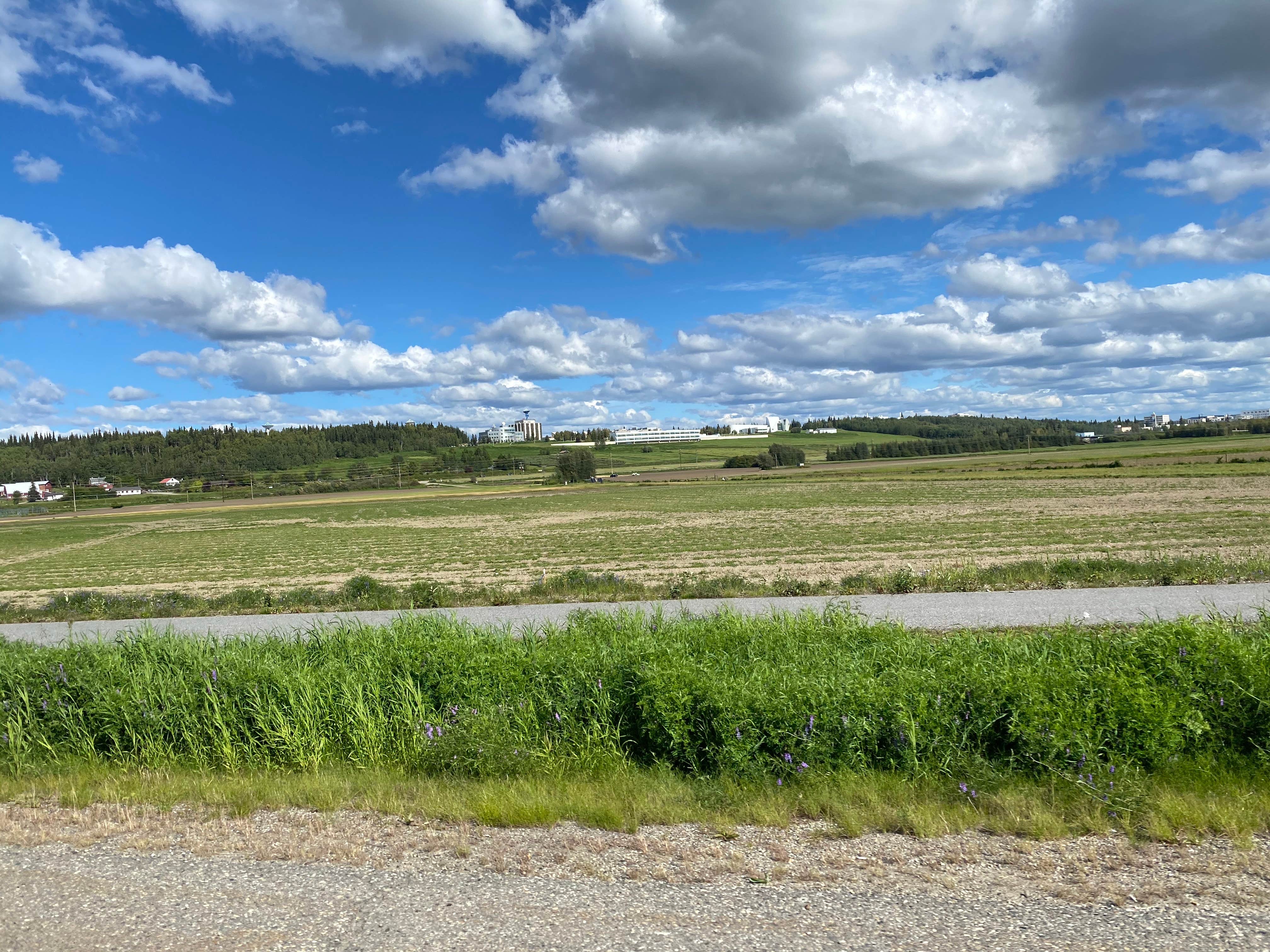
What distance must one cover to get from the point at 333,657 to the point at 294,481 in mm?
177714

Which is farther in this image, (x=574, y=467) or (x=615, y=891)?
(x=574, y=467)

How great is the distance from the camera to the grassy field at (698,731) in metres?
5.60

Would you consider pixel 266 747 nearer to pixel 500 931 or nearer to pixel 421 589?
pixel 500 931

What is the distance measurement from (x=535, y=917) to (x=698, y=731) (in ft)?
8.97

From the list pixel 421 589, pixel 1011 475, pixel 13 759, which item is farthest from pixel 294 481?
pixel 13 759

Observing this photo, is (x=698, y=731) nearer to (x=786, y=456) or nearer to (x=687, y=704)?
(x=687, y=704)

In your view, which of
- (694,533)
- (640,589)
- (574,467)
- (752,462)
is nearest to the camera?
(640,589)

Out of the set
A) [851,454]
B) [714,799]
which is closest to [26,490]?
Answer: [851,454]

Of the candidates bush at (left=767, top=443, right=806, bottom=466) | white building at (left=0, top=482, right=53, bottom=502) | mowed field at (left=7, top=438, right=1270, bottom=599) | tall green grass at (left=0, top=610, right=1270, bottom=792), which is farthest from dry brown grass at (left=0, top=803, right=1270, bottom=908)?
white building at (left=0, top=482, right=53, bottom=502)

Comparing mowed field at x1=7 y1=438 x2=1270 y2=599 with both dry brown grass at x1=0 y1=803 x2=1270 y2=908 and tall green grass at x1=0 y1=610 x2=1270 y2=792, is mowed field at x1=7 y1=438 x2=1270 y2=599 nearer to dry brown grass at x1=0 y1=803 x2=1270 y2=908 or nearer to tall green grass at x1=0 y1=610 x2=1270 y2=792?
tall green grass at x1=0 y1=610 x2=1270 y2=792

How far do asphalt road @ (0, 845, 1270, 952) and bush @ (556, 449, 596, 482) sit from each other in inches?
5768

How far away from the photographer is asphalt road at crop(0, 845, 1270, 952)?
3832 mm

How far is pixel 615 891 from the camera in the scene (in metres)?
4.45

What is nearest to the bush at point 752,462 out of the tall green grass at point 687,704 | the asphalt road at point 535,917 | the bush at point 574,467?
the bush at point 574,467
